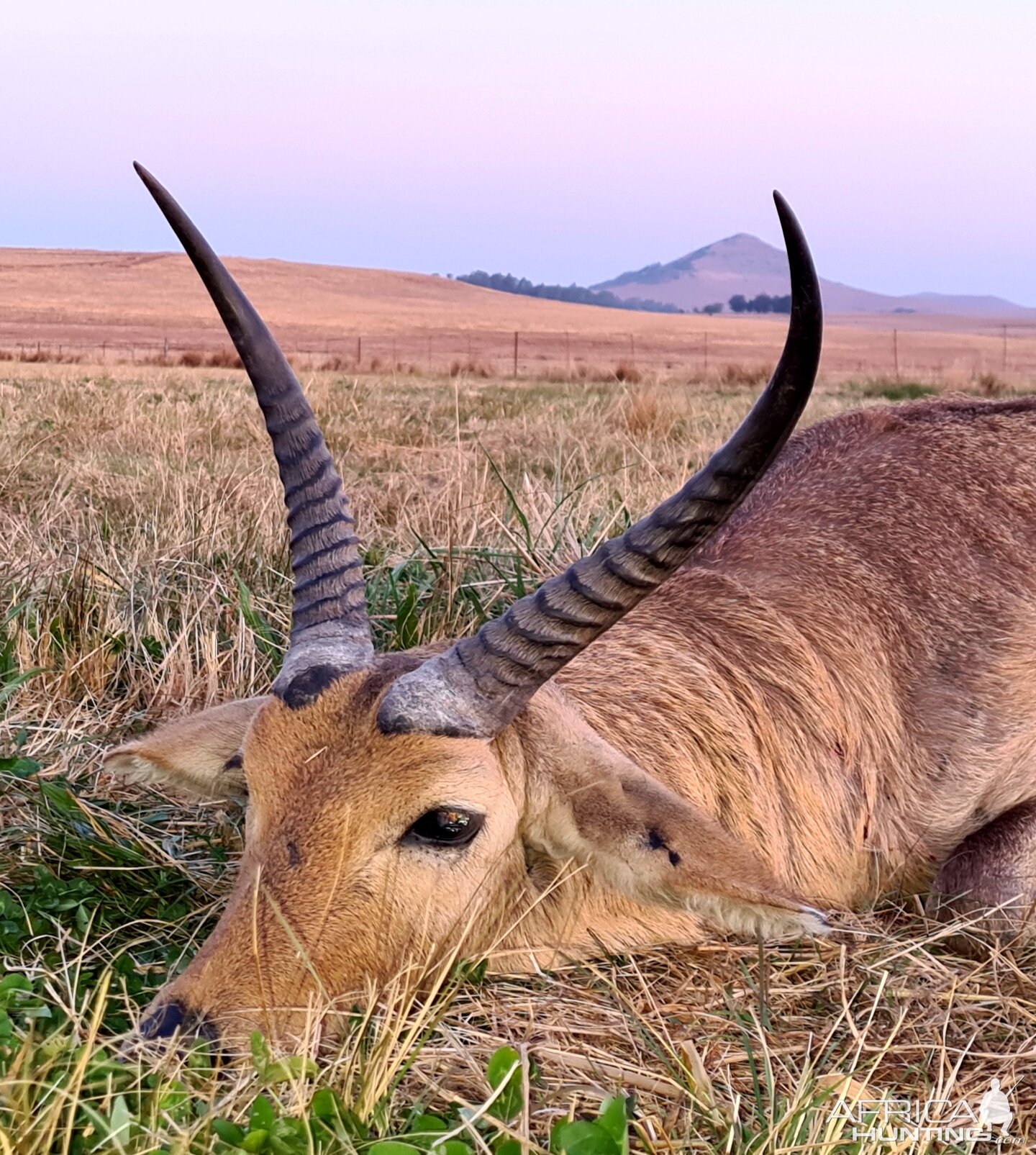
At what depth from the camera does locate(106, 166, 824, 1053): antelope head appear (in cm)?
265

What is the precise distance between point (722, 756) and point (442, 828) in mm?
1092

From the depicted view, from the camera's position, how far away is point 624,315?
10294 cm

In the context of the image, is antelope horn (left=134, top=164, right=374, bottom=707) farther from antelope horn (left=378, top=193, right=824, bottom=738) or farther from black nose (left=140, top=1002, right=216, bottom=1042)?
black nose (left=140, top=1002, right=216, bottom=1042)

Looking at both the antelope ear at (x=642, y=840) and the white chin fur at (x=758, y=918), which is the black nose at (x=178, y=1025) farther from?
the white chin fur at (x=758, y=918)

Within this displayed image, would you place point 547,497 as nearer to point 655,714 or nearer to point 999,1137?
point 655,714

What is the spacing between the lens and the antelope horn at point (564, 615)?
280 centimetres

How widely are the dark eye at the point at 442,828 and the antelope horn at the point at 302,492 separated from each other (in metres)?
0.51

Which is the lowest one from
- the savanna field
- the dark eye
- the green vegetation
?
the savanna field

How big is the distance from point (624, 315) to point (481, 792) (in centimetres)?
10291

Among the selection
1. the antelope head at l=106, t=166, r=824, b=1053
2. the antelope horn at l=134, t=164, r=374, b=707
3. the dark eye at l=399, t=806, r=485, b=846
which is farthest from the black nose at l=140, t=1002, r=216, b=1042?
the antelope horn at l=134, t=164, r=374, b=707

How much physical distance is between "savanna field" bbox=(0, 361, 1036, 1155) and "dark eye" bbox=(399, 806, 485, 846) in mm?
341

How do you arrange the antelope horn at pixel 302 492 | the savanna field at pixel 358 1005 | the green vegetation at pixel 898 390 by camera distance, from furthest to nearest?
1. the green vegetation at pixel 898 390
2. the antelope horn at pixel 302 492
3. the savanna field at pixel 358 1005

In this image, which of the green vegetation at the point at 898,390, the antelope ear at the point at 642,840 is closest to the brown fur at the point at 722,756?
the antelope ear at the point at 642,840

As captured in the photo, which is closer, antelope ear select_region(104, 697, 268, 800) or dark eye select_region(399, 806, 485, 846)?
dark eye select_region(399, 806, 485, 846)
